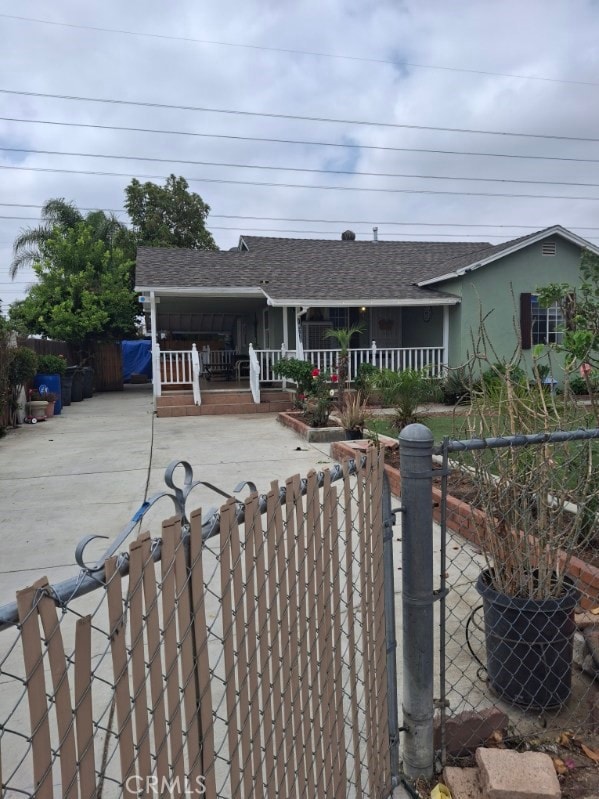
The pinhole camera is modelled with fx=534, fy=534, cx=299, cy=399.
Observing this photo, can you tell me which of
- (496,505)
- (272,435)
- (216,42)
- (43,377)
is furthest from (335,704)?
(216,42)

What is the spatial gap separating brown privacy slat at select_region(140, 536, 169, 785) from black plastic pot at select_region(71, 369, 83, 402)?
17.0 meters

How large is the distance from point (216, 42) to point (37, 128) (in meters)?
8.34

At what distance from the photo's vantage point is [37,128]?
20.9 meters

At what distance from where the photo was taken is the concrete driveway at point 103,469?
4555 millimetres

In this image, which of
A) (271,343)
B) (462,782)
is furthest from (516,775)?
(271,343)

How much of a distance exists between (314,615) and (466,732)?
3.37 ft

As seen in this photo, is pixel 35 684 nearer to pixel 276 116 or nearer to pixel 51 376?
pixel 51 376

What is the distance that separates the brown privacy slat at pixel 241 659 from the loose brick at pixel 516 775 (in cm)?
96

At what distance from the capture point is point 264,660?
153 centimetres

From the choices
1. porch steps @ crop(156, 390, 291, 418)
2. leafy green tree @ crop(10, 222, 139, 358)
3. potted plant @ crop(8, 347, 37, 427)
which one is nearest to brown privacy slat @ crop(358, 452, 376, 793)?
porch steps @ crop(156, 390, 291, 418)

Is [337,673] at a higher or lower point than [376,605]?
lower

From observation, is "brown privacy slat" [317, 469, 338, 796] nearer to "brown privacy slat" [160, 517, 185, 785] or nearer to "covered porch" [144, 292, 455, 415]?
"brown privacy slat" [160, 517, 185, 785]

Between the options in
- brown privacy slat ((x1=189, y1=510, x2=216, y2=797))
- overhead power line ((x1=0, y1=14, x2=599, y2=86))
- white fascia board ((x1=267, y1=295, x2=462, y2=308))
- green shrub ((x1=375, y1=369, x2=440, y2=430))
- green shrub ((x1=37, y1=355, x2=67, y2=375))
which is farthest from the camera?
overhead power line ((x1=0, y1=14, x2=599, y2=86))

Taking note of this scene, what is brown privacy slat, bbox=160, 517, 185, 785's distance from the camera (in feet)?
4.08
